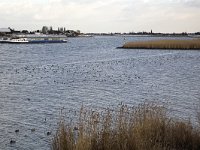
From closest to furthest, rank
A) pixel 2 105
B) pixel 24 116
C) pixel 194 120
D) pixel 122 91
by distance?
pixel 194 120 < pixel 24 116 < pixel 2 105 < pixel 122 91

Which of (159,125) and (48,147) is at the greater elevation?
(159,125)

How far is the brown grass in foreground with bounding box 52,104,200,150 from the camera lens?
1300cm

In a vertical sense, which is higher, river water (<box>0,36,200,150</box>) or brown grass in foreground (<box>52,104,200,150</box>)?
brown grass in foreground (<box>52,104,200,150</box>)

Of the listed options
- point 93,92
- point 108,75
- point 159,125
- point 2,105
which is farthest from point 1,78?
point 159,125

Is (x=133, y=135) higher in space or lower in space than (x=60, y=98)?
higher

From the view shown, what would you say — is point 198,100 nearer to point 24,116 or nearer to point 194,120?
point 194,120

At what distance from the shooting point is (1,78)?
137 ft

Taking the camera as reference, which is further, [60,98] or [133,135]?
[60,98]

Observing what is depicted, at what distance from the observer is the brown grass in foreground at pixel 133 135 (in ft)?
42.7

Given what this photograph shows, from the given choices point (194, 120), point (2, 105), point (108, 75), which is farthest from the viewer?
point (108, 75)

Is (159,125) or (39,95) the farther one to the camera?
(39,95)

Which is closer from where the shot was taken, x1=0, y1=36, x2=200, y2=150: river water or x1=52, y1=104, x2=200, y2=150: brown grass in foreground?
x1=52, y1=104, x2=200, y2=150: brown grass in foreground

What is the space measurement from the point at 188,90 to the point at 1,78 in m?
19.1

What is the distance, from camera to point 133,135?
13.3 metres
